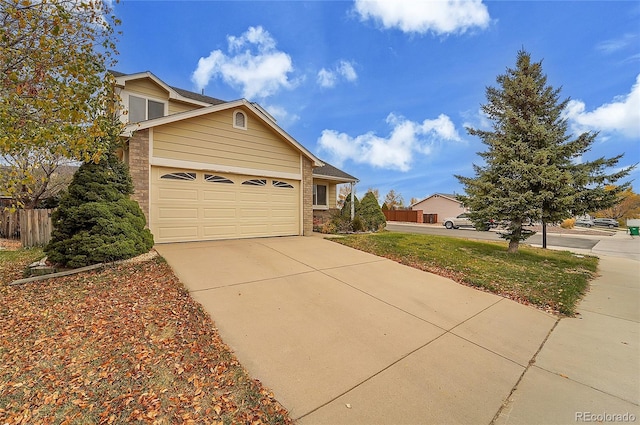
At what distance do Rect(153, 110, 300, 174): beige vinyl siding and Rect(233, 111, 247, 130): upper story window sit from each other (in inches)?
4.6

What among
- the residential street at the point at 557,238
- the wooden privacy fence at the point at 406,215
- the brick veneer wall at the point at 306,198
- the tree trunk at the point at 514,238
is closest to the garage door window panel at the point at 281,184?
the brick veneer wall at the point at 306,198

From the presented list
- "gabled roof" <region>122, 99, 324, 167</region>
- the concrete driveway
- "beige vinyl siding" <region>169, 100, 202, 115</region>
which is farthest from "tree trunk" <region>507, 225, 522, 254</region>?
"beige vinyl siding" <region>169, 100, 202, 115</region>

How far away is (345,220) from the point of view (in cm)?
1411

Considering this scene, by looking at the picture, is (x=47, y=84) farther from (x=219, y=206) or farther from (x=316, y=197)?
(x=316, y=197)

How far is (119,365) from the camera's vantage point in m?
2.58

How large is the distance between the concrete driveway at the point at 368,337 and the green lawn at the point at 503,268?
21.4 inches

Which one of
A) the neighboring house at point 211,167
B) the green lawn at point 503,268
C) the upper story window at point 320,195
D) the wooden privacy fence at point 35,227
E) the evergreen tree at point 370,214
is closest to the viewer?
the green lawn at point 503,268

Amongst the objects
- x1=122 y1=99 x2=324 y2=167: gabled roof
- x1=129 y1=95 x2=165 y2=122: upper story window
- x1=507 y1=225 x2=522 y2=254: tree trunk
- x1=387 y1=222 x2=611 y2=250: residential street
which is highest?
x1=129 y1=95 x2=165 y2=122: upper story window

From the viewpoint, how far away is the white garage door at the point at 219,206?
787cm

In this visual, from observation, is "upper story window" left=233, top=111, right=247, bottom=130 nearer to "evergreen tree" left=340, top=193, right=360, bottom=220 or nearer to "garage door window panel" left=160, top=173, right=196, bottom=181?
"garage door window panel" left=160, top=173, right=196, bottom=181

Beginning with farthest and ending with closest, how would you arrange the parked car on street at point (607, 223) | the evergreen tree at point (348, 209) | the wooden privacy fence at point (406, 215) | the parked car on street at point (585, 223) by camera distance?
the wooden privacy fence at point (406, 215) → the parked car on street at point (607, 223) → the parked car on street at point (585, 223) → the evergreen tree at point (348, 209)

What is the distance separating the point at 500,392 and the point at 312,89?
57.5ft

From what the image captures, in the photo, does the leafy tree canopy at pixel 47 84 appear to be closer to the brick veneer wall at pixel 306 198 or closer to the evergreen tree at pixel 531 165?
the brick veneer wall at pixel 306 198

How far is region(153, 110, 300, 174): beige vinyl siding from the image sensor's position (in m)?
8.01
